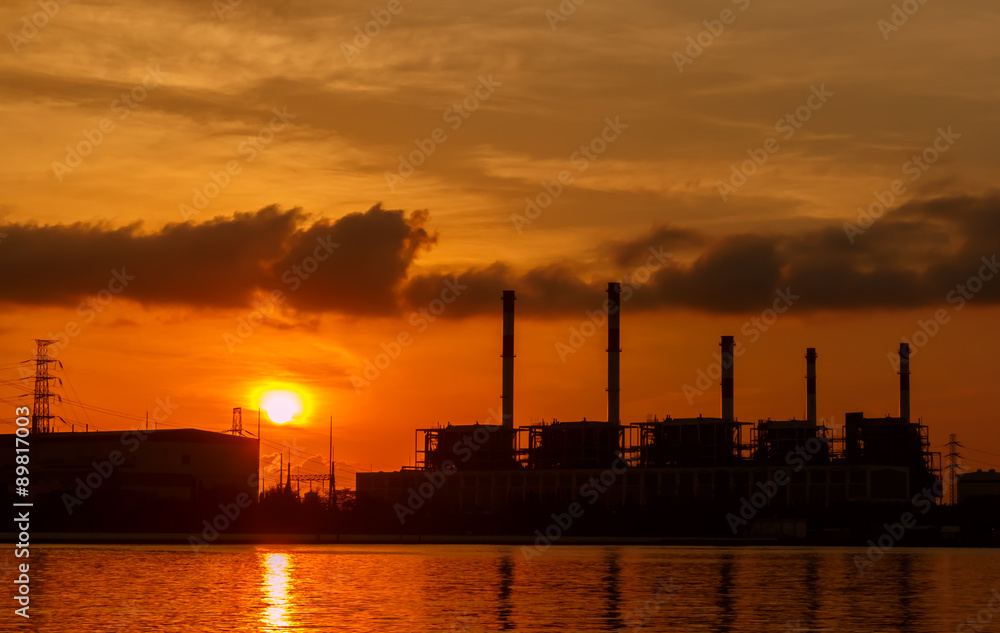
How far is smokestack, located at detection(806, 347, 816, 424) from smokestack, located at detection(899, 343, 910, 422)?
9795 millimetres

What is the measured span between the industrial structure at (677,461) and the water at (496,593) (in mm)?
38236

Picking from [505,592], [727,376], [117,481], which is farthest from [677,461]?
[505,592]

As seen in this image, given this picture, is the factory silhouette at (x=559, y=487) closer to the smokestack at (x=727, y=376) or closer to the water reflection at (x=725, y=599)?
the smokestack at (x=727, y=376)

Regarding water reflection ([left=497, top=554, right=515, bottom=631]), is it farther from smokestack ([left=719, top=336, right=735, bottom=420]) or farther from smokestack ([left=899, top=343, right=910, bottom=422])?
smokestack ([left=899, top=343, right=910, bottom=422])

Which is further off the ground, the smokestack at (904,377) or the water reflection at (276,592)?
the smokestack at (904,377)

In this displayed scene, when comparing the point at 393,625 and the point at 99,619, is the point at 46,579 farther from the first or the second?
the point at 393,625

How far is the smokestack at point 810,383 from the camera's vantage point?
154 metres

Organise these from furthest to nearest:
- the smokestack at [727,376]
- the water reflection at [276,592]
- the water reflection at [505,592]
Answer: the smokestack at [727,376], the water reflection at [276,592], the water reflection at [505,592]

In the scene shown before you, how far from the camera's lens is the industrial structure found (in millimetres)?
145250

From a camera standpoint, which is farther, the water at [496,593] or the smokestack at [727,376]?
the smokestack at [727,376]

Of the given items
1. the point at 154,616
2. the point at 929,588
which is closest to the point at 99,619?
the point at 154,616

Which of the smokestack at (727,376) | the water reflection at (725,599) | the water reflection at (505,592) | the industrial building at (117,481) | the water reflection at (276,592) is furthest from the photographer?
the smokestack at (727,376)

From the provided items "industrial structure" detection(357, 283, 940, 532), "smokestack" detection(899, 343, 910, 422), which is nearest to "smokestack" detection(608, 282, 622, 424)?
"industrial structure" detection(357, 283, 940, 532)

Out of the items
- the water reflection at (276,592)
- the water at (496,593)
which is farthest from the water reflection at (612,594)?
the water reflection at (276,592)
